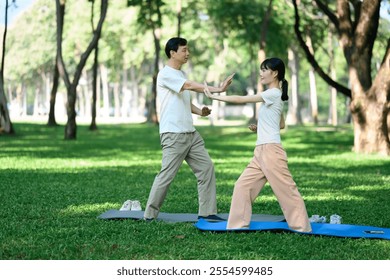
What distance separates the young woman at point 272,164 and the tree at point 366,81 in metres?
11.9

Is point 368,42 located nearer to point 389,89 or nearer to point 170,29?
point 389,89

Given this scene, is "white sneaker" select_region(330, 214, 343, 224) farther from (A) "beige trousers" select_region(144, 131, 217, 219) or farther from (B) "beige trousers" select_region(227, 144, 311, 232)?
(A) "beige trousers" select_region(144, 131, 217, 219)

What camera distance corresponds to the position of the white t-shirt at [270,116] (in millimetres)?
7551

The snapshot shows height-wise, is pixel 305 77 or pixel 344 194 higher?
pixel 305 77

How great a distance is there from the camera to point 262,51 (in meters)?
31.2

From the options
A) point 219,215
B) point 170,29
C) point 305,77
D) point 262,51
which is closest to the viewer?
point 219,215

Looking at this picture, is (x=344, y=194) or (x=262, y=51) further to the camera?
(x=262, y=51)

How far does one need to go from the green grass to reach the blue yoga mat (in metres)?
0.12

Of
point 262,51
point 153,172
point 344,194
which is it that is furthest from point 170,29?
point 344,194

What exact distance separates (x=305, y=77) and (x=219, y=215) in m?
67.6

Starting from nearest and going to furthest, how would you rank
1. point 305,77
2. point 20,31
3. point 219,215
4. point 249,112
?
point 219,215 → point 20,31 → point 305,77 → point 249,112

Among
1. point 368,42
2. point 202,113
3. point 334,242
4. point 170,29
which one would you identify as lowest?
point 334,242

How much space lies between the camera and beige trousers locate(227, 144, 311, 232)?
7.54m

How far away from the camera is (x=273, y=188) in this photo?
24.9 feet
